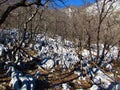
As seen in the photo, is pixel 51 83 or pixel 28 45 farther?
pixel 28 45

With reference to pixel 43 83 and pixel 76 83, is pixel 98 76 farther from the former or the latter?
pixel 43 83

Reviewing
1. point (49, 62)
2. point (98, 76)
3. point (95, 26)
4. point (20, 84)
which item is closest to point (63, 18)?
point (95, 26)

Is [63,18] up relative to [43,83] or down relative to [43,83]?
up

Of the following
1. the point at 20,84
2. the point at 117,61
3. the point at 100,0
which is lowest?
the point at 117,61

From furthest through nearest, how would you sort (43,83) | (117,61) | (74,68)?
1. (117,61)
2. (74,68)
3. (43,83)

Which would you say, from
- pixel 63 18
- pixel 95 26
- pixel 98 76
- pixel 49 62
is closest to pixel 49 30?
pixel 63 18

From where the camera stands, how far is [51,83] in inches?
723

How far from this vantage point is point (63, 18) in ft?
196

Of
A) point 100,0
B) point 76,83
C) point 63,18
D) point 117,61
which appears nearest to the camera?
point 76,83

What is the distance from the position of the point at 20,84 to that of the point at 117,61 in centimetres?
1937

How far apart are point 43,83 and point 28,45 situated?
19.0 meters

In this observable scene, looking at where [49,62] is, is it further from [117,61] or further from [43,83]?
[117,61]

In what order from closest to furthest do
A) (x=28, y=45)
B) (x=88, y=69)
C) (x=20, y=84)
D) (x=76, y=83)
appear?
(x=20, y=84) → (x=76, y=83) → (x=88, y=69) → (x=28, y=45)

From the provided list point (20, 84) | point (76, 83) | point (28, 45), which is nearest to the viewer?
point (20, 84)
